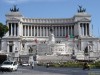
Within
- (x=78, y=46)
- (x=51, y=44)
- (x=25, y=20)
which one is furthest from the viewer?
(x=25, y=20)

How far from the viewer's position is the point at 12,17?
154625 millimetres

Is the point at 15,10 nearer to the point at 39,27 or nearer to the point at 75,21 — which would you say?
the point at 39,27

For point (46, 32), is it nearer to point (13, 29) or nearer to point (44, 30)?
point (44, 30)

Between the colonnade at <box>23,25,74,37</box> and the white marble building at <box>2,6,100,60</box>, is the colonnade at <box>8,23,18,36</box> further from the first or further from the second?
the colonnade at <box>23,25,74,37</box>

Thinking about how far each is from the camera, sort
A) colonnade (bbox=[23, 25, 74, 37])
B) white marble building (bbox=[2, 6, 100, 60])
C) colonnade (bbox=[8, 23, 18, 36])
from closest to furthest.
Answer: white marble building (bbox=[2, 6, 100, 60]) → colonnade (bbox=[8, 23, 18, 36]) → colonnade (bbox=[23, 25, 74, 37])

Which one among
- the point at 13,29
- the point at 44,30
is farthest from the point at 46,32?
the point at 13,29

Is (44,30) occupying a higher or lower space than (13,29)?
lower

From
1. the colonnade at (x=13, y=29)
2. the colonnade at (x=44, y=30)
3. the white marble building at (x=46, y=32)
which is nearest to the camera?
the white marble building at (x=46, y=32)

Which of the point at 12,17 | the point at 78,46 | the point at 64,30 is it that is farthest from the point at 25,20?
the point at 78,46

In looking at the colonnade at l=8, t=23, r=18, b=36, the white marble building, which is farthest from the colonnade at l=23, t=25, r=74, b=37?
the colonnade at l=8, t=23, r=18, b=36

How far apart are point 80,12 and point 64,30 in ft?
38.2

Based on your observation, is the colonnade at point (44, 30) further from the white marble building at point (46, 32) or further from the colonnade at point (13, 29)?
the colonnade at point (13, 29)

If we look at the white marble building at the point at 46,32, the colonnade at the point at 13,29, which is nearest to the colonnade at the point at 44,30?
the white marble building at the point at 46,32

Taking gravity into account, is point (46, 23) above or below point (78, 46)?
above
